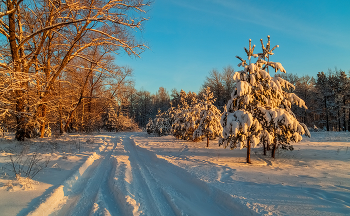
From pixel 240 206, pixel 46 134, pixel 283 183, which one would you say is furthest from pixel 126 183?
pixel 46 134

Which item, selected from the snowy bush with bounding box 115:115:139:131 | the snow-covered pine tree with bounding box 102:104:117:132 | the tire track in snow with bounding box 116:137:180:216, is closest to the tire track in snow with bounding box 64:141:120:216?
the tire track in snow with bounding box 116:137:180:216

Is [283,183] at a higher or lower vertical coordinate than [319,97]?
lower

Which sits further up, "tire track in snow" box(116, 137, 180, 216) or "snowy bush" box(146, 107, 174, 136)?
"snowy bush" box(146, 107, 174, 136)

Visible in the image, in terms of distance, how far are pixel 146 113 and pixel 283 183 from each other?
66.4m

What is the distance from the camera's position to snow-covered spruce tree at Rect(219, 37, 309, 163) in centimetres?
698

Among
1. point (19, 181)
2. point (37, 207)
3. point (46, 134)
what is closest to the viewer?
point (37, 207)

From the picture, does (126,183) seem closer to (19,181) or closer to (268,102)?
(19,181)

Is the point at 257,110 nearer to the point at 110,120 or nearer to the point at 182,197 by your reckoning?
the point at 182,197

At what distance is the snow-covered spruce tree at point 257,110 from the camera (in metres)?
6.98

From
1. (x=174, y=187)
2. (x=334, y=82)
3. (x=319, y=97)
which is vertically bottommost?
(x=174, y=187)

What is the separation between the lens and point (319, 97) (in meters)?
36.0

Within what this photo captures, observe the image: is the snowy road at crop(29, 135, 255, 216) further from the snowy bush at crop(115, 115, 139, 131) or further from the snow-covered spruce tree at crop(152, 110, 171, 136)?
the snowy bush at crop(115, 115, 139, 131)

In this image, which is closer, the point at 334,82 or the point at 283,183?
the point at 283,183

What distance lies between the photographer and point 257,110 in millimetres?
7598
